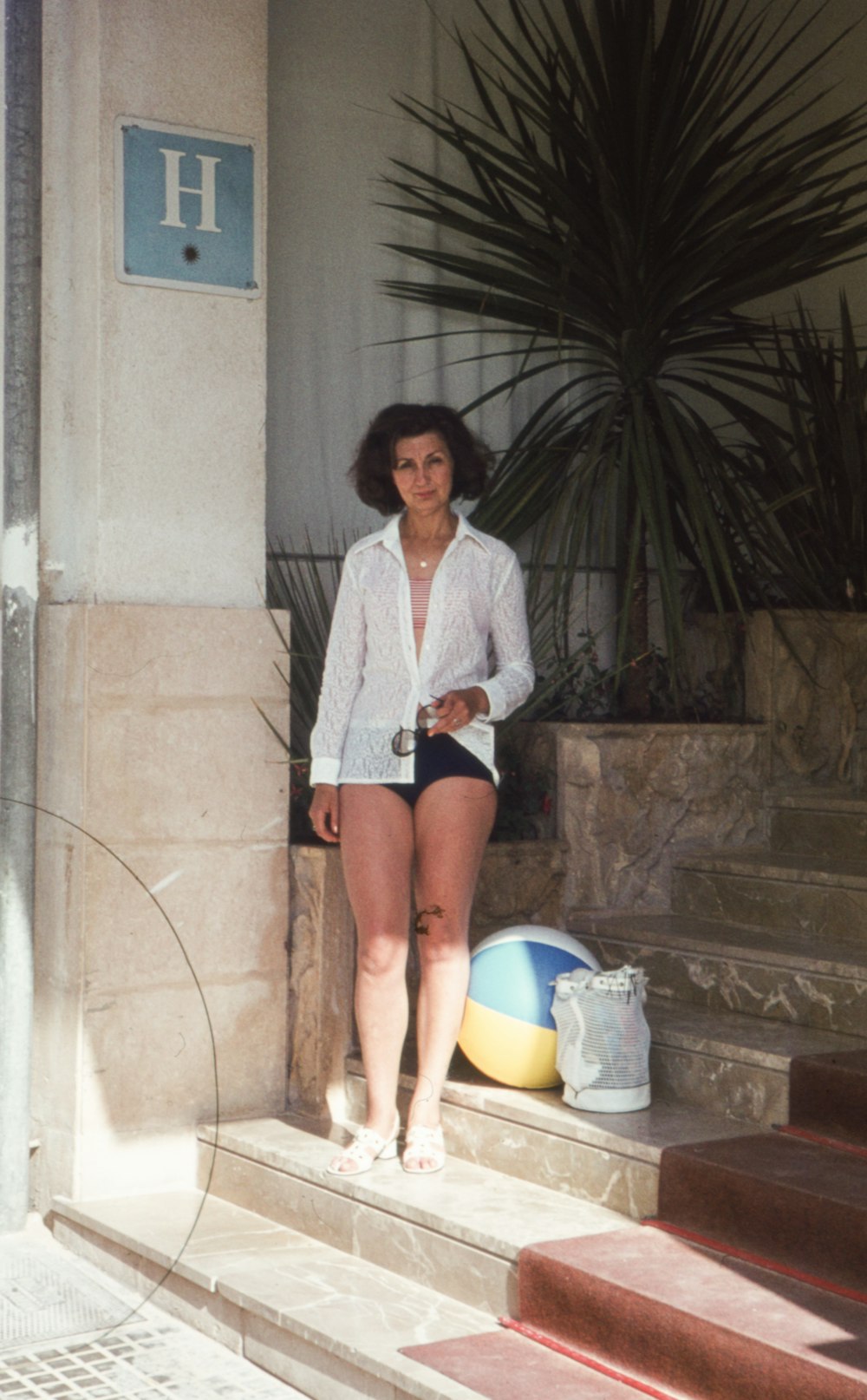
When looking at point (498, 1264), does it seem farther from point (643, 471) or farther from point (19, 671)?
point (643, 471)

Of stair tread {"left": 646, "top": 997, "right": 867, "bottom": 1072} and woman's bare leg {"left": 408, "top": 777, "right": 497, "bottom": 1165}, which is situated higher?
woman's bare leg {"left": 408, "top": 777, "right": 497, "bottom": 1165}

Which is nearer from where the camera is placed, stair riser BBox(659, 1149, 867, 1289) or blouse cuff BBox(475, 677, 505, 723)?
stair riser BBox(659, 1149, 867, 1289)

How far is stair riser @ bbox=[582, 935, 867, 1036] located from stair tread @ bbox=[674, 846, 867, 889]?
36cm

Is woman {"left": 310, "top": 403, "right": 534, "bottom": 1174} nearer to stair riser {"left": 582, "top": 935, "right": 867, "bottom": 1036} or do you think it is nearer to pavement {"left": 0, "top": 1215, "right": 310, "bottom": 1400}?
pavement {"left": 0, "top": 1215, "right": 310, "bottom": 1400}

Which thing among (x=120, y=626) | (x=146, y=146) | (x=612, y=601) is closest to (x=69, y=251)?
(x=146, y=146)

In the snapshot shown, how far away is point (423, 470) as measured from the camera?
12.5 feet

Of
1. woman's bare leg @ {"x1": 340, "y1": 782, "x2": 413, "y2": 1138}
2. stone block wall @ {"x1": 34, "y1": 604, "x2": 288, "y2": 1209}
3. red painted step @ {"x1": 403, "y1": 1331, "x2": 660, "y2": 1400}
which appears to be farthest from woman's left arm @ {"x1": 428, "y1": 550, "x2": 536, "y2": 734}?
red painted step @ {"x1": 403, "y1": 1331, "x2": 660, "y2": 1400}

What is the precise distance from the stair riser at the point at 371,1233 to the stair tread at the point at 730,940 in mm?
1090

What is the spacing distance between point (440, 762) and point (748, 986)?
3.07ft

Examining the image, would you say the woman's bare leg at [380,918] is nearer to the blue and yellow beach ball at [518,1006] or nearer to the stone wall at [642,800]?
the blue and yellow beach ball at [518,1006]

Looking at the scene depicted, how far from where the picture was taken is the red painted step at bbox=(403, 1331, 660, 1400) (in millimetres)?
2873

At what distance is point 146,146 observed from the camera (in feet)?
13.7

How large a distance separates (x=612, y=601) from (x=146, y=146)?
2.17 m

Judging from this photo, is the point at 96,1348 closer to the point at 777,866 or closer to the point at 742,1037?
the point at 742,1037
